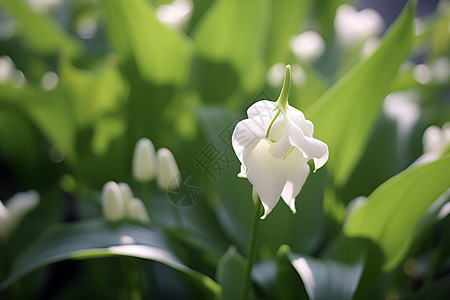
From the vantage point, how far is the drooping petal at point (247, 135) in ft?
0.95

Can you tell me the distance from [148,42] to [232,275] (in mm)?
293

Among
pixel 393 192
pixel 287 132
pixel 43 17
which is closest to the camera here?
pixel 287 132

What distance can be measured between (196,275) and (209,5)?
16.1 inches

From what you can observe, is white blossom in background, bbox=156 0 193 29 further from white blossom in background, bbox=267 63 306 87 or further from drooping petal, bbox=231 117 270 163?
drooping petal, bbox=231 117 270 163

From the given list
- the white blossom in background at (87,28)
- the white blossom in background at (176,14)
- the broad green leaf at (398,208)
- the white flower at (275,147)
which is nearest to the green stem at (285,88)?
the white flower at (275,147)

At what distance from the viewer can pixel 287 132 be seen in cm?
29

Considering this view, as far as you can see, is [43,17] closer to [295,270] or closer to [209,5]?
[209,5]

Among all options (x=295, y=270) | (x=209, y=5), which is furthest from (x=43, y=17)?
(x=295, y=270)

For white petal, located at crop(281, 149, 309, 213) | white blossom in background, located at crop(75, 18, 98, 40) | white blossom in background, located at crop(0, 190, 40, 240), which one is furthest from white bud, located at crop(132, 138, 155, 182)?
white blossom in background, located at crop(75, 18, 98, 40)

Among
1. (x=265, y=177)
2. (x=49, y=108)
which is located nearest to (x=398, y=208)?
(x=265, y=177)

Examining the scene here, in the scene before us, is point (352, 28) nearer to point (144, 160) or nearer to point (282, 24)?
point (282, 24)

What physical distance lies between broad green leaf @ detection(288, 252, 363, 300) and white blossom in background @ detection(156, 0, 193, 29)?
14.3 inches

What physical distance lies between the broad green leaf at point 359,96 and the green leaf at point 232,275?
0.45 ft

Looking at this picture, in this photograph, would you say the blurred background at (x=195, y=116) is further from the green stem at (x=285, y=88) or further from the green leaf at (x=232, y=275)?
the green stem at (x=285, y=88)
